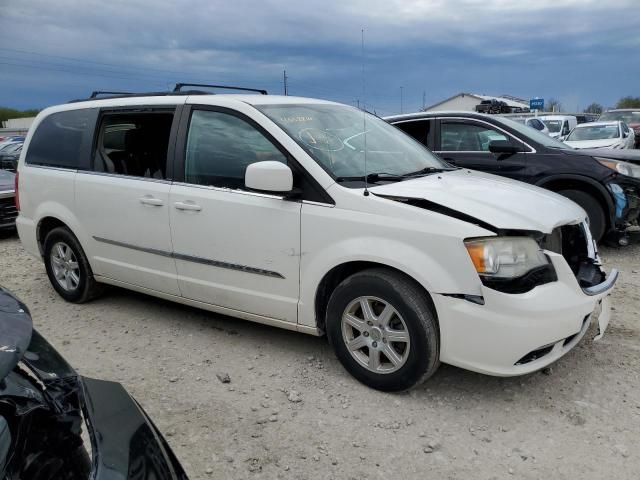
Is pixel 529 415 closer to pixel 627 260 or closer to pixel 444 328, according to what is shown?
pixel 444 328

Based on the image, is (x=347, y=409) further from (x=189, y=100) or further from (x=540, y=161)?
(x=540, y=161)

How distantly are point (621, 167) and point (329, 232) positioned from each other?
4.66 metres

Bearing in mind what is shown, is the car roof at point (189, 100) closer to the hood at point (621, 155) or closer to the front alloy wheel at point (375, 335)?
the front alloy wheel at point (375, 335)

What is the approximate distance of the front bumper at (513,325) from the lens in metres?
2.84

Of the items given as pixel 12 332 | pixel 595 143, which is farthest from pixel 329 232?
pixel 595 143

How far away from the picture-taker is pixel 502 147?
20.7 ft

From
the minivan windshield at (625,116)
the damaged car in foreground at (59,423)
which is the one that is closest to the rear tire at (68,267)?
the damaged car in foreground at (59,423)

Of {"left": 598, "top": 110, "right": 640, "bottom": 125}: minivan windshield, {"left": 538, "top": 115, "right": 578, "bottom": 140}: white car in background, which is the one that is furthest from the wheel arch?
{"left": 598, "top": 110, "right": 640, "bottom": 125}: minivan windshield

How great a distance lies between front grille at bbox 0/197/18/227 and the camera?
860 cm

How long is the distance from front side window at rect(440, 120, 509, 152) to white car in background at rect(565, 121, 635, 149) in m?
7.91

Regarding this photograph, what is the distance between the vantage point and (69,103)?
16.4 feet

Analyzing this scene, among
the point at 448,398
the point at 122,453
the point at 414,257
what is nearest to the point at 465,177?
the point at 414,257

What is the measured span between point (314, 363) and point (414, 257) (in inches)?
→ 45.5

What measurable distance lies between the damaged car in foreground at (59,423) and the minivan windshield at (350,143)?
2.03 m
